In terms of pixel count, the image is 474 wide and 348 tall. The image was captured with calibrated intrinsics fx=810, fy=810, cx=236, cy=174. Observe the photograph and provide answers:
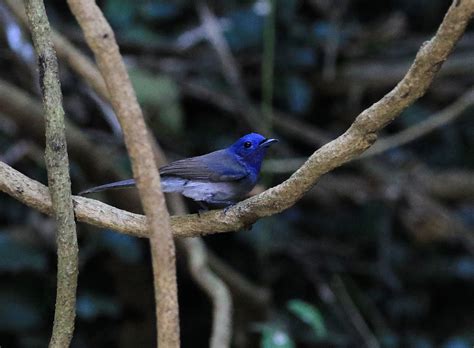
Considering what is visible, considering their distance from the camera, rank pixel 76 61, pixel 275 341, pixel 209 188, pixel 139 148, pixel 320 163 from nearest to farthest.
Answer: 1. pixel 139 148
2. pixel 320 163
3. pixel 209 188
4. pixel 275 341
5. pixel 76 61

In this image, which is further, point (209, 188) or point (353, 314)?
point (353, 314)

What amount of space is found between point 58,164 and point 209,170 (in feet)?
4.90

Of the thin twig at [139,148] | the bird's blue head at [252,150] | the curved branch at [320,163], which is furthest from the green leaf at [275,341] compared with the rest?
the thin twig at [139,148]

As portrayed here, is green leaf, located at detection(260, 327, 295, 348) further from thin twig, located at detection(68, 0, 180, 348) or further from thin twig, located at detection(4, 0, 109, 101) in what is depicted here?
thin twig, located at detection(68, 0, 180, 348)

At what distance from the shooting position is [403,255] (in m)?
6.25

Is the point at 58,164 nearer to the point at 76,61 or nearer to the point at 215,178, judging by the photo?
the point at 215,178

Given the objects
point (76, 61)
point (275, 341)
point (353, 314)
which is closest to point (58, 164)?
point (275, 341)

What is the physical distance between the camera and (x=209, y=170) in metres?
3.37

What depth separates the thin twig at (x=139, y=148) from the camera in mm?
1499

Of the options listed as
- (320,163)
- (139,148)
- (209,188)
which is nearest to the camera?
(139,148)

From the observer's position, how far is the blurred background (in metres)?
5.54

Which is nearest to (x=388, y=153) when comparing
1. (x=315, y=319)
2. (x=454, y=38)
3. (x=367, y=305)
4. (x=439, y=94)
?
(x=439, y=94)

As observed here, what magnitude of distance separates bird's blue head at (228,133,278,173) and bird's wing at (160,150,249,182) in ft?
0.15

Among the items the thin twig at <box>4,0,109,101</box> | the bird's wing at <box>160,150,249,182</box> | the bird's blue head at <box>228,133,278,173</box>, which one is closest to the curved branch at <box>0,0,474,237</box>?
the bird's wing at <box>160,150,249,182</box>
